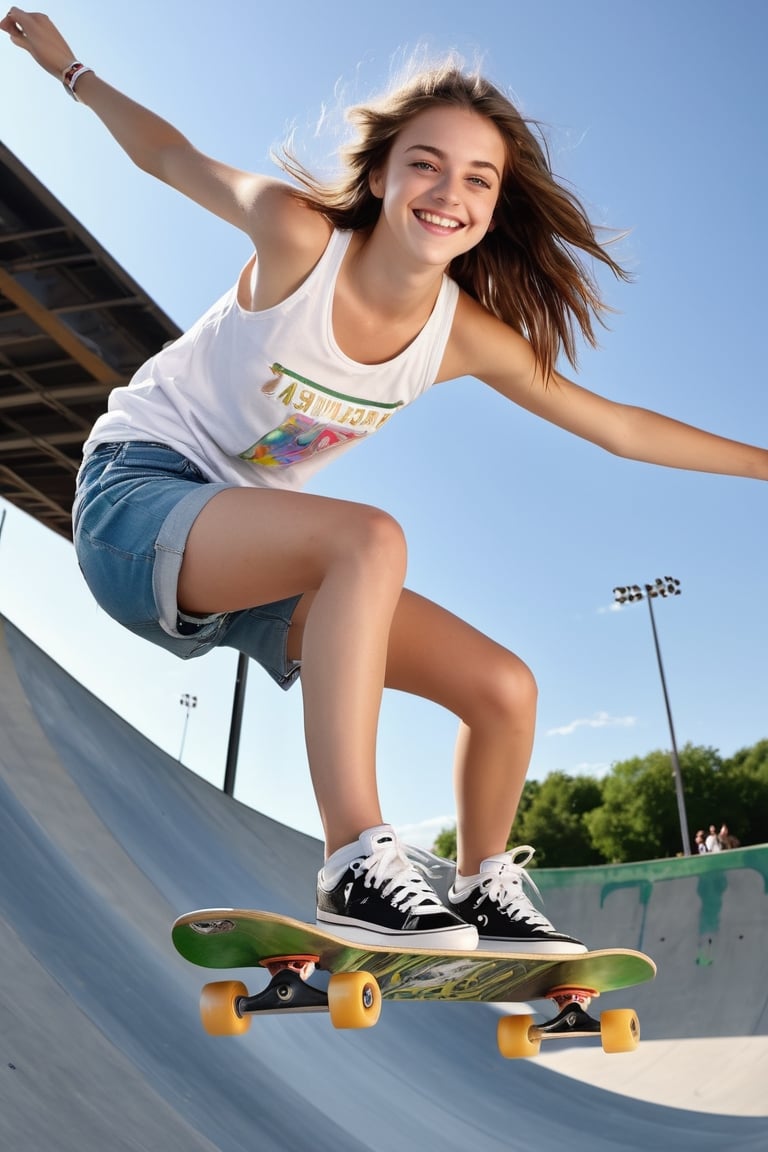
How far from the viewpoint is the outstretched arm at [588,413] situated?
9.74 feet

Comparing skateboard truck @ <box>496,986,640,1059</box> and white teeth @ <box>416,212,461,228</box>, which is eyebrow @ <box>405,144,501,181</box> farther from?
skateboard truck @ <box>496,986,640,1059</box>

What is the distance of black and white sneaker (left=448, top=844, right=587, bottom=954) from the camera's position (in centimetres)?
258

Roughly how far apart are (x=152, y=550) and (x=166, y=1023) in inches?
105

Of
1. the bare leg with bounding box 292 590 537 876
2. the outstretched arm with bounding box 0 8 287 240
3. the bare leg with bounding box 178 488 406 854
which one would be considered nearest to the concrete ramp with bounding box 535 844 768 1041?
the bare leg with bounding box 292 590 537 876

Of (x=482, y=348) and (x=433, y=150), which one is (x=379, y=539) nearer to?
(x=482, y=348)

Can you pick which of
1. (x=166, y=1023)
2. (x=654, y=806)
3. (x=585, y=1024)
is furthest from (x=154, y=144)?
(x=654, y=806)

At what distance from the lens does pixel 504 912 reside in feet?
8.72

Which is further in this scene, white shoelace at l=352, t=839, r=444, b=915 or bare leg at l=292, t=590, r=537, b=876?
bare leg at l=292, t=590, r=537, b=876

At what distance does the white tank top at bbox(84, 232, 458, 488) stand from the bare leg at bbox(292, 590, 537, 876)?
0.46m

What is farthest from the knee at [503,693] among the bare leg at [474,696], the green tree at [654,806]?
the green tree at [654,806]

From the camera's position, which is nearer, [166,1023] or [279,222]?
[279,222]

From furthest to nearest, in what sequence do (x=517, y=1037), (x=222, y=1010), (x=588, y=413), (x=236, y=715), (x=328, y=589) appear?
(x=236, y=715), (x=588, y=413), (x=517, y=1037), (x=222, y=1010), (x=328, y=589)

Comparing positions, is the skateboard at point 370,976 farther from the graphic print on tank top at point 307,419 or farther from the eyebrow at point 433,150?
the eyebrow at point 433,150

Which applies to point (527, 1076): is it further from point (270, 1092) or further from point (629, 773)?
point (629, 773)
